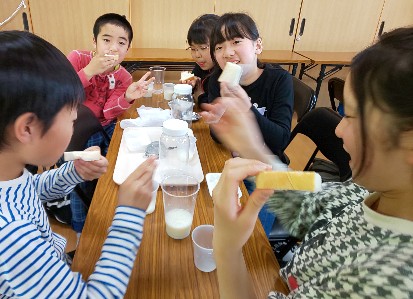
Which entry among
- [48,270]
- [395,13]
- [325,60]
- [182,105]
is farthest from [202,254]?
[395,13]

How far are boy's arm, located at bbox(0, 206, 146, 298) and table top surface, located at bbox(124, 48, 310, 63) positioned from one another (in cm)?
311

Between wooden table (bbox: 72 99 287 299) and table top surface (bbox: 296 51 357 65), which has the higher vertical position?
table top surface (bbox: 296 51 357 65)

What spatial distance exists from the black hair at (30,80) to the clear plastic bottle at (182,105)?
3.17ft

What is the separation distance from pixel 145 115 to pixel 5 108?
1.02 m

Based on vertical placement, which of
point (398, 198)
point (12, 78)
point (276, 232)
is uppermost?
point (12, 78)

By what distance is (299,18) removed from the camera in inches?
171

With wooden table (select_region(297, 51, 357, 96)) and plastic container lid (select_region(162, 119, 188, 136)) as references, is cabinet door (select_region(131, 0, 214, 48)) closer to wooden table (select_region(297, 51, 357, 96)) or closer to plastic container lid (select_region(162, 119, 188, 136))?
wooden table (select_region(297, 51, 357, 96))

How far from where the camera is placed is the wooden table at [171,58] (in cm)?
353

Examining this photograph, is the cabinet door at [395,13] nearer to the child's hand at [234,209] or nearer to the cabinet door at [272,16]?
the cabinet door at [272,16]

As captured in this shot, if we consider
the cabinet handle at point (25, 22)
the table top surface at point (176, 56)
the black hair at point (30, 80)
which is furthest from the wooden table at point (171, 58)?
the black hair at point (30, 80)

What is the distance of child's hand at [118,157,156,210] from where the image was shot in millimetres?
765

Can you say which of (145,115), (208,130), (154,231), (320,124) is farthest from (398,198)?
(145,115)

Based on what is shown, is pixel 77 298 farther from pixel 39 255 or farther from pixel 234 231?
pixel 234 231

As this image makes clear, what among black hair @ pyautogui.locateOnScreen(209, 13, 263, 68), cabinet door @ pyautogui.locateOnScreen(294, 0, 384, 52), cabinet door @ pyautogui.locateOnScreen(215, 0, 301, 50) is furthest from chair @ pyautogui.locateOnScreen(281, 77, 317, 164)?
cabinet door @ pyautogui.locateOnScreen(294, 0, 384, 52)
